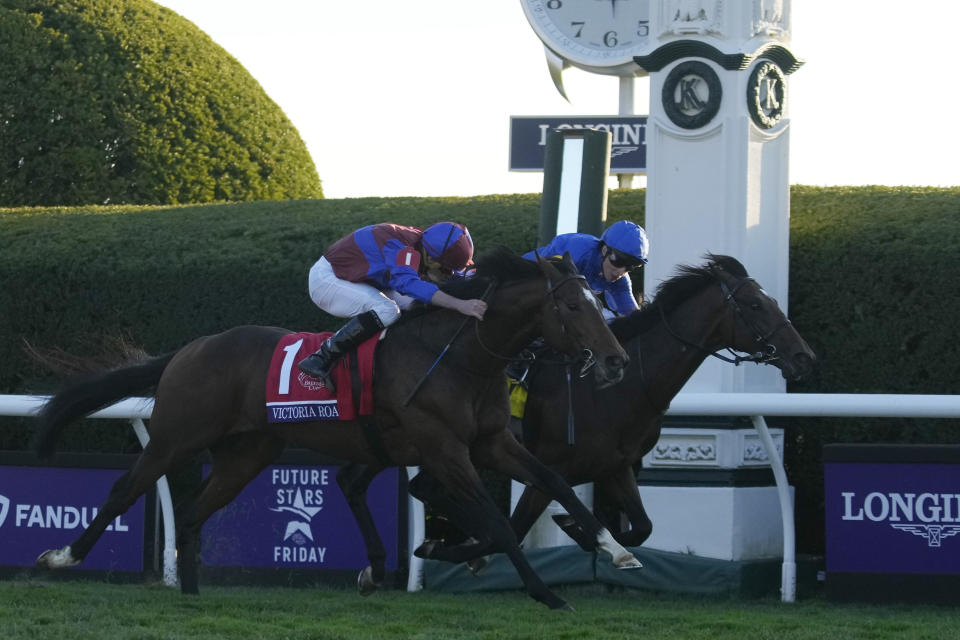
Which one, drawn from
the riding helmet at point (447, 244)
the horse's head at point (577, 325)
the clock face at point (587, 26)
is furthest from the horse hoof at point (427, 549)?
the clock face at point (587, 26)

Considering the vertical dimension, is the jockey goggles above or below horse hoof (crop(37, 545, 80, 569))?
above

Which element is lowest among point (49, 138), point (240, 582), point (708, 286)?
point (240, 582)

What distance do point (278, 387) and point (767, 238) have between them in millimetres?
2253

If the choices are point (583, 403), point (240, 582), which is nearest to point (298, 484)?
point (240, 582)

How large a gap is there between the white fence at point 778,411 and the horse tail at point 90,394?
0.88 feet

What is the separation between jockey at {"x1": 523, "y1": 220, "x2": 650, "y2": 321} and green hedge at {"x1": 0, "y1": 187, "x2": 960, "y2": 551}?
678 millimetres

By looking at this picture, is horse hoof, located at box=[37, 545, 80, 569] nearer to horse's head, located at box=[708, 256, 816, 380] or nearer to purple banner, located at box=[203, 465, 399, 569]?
purple banner, located at box=[203, 465, 399, 569]

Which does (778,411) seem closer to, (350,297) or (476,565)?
(476,565)

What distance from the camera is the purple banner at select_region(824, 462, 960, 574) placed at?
5660mm

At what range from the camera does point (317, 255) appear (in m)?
7.23

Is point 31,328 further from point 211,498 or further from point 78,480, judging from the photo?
point 211,498

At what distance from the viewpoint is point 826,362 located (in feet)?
21.0

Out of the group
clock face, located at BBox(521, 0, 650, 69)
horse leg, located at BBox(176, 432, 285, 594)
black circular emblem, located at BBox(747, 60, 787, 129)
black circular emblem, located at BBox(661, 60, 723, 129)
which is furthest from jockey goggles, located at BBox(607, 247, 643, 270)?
clock face, located at BBox(521, 0, 650, 69)

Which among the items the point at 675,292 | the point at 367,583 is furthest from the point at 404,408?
the point at 675,292
